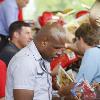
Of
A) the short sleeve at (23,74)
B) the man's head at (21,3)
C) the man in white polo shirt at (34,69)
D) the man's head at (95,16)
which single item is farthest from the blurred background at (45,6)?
the short sleeve at (23,74)

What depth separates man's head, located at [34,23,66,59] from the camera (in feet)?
9.31

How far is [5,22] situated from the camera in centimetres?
570

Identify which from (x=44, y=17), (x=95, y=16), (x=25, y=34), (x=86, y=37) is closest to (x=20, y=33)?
(x=25, y=34)

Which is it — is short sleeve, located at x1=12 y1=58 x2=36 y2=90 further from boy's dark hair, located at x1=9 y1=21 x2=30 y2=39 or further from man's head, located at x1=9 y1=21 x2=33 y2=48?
boy's dark hair, located at x1=9 y1=21 x2=30 y2=39

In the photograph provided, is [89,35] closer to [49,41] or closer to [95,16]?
[95,16]

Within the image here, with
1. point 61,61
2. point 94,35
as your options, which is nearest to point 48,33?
point 94,35

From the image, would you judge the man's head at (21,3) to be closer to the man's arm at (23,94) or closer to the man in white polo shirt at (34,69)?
the man in white polo shirt at (34,69)

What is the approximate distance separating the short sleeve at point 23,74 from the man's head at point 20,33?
279cm

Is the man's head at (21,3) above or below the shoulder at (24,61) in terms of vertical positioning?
below

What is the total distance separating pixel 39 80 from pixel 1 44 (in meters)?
2.67

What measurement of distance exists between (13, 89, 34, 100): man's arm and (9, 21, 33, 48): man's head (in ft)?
9.24

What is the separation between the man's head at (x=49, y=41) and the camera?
284 cm

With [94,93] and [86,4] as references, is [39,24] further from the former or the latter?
[94,93]

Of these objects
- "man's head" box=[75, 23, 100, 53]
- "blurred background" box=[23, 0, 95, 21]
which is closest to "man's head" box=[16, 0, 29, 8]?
"blurred background" box=[23, 0, 95, 21]
